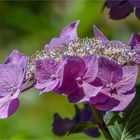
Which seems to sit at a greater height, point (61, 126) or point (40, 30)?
point (40, 30)

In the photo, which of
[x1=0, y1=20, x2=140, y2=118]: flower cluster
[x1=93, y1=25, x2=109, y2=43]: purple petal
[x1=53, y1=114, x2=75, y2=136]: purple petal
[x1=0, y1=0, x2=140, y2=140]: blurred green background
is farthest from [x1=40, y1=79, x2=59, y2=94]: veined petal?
[x1=0, y1=0, x2=140, y2=140]: blurred green background

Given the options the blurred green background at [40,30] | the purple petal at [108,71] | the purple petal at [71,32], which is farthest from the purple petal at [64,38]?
the blurred green background at [40,30]

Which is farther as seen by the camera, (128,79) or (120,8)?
(120,8)

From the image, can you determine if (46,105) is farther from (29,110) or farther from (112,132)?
(112,132)

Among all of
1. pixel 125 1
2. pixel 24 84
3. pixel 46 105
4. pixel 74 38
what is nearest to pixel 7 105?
pixel 24 84

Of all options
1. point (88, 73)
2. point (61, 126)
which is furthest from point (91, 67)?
point (61, 126)

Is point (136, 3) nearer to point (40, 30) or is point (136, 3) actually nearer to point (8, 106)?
point (8, 106)
